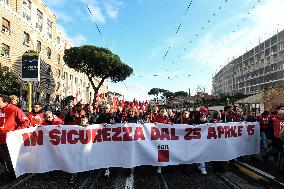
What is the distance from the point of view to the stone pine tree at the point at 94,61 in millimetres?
50503

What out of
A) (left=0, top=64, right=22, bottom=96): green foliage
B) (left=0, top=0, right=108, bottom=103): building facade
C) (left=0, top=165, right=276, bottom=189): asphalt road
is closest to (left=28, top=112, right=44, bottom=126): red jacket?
(left=0, top=165, right=276, bottom=189): asphalt road

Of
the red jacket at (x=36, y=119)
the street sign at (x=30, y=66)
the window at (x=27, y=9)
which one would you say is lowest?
the red jacket at (x=36, y=119)

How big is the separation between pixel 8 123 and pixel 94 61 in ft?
146

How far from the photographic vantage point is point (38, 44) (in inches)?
1507

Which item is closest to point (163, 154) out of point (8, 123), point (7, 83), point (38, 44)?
point (8, 123)

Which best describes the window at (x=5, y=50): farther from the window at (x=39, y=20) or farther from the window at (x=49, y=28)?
the window at (x=49, y=28)

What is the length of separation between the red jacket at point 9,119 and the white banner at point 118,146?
20cm

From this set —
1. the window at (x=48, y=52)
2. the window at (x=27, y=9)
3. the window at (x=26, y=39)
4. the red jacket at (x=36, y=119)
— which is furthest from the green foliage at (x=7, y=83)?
the window at (x=48, y=52)

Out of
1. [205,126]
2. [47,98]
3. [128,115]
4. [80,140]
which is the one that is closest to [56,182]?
[80,140]

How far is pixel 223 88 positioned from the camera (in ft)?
463

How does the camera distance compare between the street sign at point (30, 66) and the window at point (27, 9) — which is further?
the window at point (27, 9)

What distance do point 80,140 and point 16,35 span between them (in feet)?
→ 86.4

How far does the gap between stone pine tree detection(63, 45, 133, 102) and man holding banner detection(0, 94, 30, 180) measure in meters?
43.5

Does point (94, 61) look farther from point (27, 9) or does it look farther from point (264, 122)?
point (264, 122)
